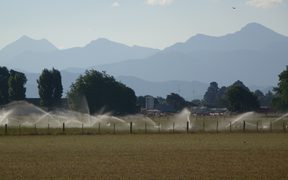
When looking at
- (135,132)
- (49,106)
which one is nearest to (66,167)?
(135,132)

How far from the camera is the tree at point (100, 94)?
115 meters

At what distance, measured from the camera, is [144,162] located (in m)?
28.5

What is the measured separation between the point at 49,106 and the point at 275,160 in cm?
10626

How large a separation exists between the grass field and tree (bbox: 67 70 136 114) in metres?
74.6

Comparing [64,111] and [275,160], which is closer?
[275,160]

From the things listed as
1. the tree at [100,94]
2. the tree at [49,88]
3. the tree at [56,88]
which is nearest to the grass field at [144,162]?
the tree at [100,94]

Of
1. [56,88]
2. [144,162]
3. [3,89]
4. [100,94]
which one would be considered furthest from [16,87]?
[144,162]

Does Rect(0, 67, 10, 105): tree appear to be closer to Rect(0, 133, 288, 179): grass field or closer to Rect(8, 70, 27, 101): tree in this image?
Rect(8, 70, 27, 101): tree

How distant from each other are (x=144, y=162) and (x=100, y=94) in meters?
87.9

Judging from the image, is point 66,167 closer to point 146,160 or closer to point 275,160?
point 146,160

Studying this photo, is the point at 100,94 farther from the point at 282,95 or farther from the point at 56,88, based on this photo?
the point at 282,95

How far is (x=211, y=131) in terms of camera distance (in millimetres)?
59625

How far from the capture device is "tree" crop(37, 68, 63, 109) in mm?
132300

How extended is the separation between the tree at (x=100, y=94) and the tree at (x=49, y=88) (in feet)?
53.2
